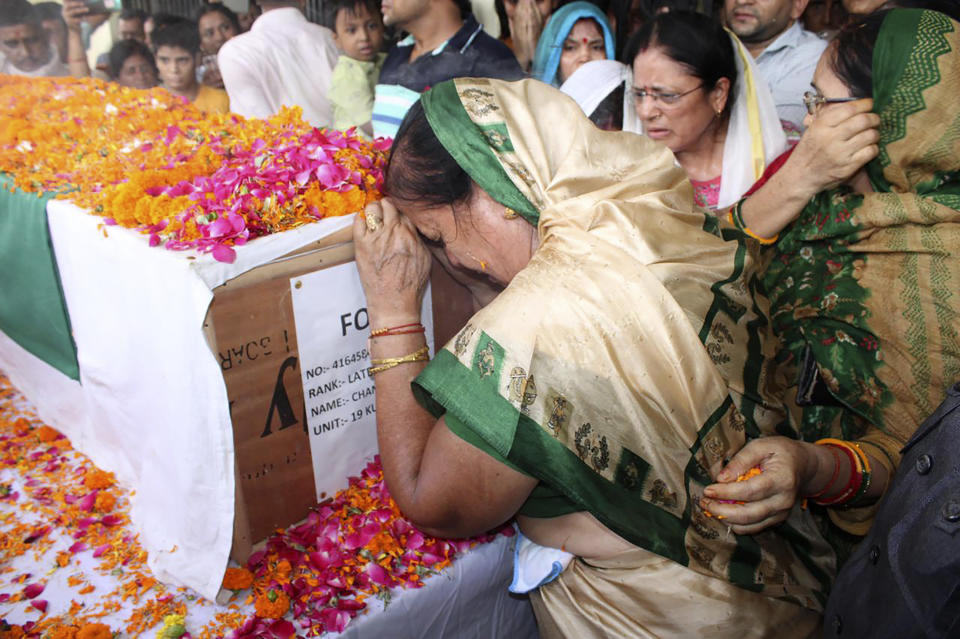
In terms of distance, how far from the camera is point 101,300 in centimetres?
154

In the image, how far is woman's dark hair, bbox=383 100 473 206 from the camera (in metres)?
1.30

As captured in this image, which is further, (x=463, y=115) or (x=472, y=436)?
(x=463, y=115)

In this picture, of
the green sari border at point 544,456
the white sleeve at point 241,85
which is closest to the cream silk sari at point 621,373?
the green sari border at point 544,456

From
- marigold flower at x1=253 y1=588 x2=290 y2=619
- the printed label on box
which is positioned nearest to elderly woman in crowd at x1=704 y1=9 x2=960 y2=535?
the printed label on box

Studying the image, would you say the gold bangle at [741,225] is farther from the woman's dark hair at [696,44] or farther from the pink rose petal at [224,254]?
the pink rose petal at [224,254]

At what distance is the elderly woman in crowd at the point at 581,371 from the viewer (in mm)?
1089

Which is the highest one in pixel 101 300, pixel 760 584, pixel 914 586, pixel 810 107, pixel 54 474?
pixel 810 107

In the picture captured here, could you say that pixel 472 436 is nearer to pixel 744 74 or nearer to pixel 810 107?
pixel 810 107

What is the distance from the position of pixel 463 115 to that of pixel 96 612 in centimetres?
125

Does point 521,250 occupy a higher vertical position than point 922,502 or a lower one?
higher

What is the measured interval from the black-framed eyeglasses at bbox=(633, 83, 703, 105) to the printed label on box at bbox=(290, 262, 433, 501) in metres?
1.51

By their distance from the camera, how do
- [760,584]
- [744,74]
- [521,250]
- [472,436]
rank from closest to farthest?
[472,436] → [760,584] → [521,250] → [744,74]

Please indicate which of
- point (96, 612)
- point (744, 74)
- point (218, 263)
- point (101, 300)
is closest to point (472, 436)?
point (218, 263)

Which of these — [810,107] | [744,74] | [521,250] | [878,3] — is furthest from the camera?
[878,3]
